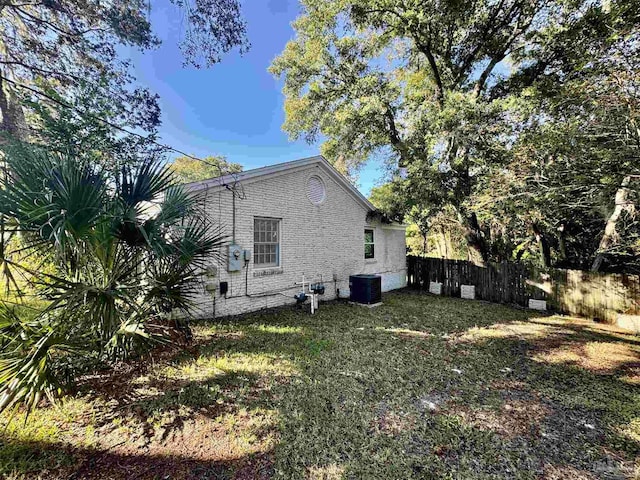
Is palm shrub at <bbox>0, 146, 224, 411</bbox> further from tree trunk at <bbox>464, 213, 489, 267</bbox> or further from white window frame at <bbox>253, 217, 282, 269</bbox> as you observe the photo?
tree trunk at <bbox>464, 213, 489, 267</bbox>

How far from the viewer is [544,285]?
8773 mm

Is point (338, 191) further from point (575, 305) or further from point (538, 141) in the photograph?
point (575, 305)

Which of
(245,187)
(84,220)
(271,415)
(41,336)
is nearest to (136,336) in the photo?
(41,336)

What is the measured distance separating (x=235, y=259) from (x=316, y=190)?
12.8 feet

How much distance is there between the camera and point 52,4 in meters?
6.96

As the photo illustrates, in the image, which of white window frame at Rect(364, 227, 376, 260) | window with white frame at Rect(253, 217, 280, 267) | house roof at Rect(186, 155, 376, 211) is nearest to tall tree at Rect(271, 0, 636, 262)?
house roof at Rect(186, 155, 376, 211)

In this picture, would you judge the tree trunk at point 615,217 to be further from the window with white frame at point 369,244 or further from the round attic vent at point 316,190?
the round attic vent at point 316,190

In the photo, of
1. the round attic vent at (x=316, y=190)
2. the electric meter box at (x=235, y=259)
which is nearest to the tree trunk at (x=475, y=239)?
the round attic vent at (x=316, y=190)

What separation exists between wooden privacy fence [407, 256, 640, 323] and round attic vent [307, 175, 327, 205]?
5895 millimetres

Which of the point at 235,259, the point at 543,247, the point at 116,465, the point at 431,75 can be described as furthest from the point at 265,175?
the point at 543,247

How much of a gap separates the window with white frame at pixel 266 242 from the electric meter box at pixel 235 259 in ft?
2.04

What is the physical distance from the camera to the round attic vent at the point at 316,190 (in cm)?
923

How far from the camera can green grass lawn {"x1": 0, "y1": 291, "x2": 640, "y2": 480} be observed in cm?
248

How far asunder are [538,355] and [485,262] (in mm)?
5639
